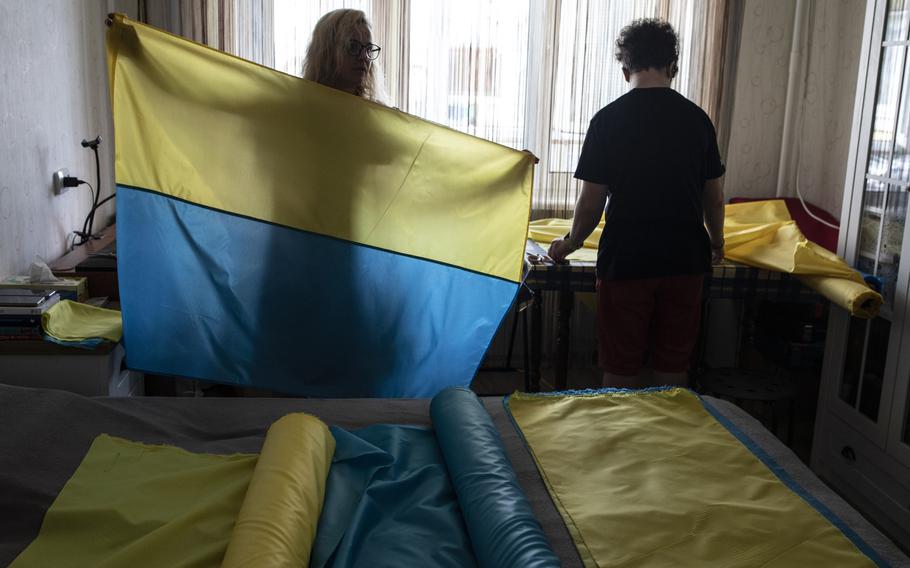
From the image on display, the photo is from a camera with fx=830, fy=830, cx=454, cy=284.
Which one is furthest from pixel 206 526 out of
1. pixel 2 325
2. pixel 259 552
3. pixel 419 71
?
pixel 419 71

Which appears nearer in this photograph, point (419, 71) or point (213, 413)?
point (213, 413)

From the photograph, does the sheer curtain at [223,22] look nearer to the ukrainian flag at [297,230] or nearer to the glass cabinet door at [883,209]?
the ukrainian flag at [297,230]

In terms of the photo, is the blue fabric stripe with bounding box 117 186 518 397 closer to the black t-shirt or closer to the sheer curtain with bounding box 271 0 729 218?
the black t-shirt

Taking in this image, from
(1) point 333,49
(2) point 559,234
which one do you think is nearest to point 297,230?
(1) point 333,49

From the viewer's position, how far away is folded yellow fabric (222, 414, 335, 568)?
122 centimetres

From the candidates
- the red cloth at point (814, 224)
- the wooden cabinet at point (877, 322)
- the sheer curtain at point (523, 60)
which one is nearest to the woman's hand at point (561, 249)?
the wooden cabinet at point (877, 322)

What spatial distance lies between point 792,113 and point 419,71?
1879 mm

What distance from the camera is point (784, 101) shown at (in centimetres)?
419

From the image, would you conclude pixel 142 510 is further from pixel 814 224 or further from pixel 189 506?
pixel 814 224

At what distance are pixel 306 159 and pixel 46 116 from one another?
106 centimetres

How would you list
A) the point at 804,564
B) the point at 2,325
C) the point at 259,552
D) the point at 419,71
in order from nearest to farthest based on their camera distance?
the point at 259,552 < the point at 804,564 < the point at 2,325 < the point at 419,71

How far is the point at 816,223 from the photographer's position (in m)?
4.02

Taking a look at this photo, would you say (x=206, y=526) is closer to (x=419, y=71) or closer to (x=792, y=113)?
(x=419, y=71)

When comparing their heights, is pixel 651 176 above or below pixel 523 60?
below
